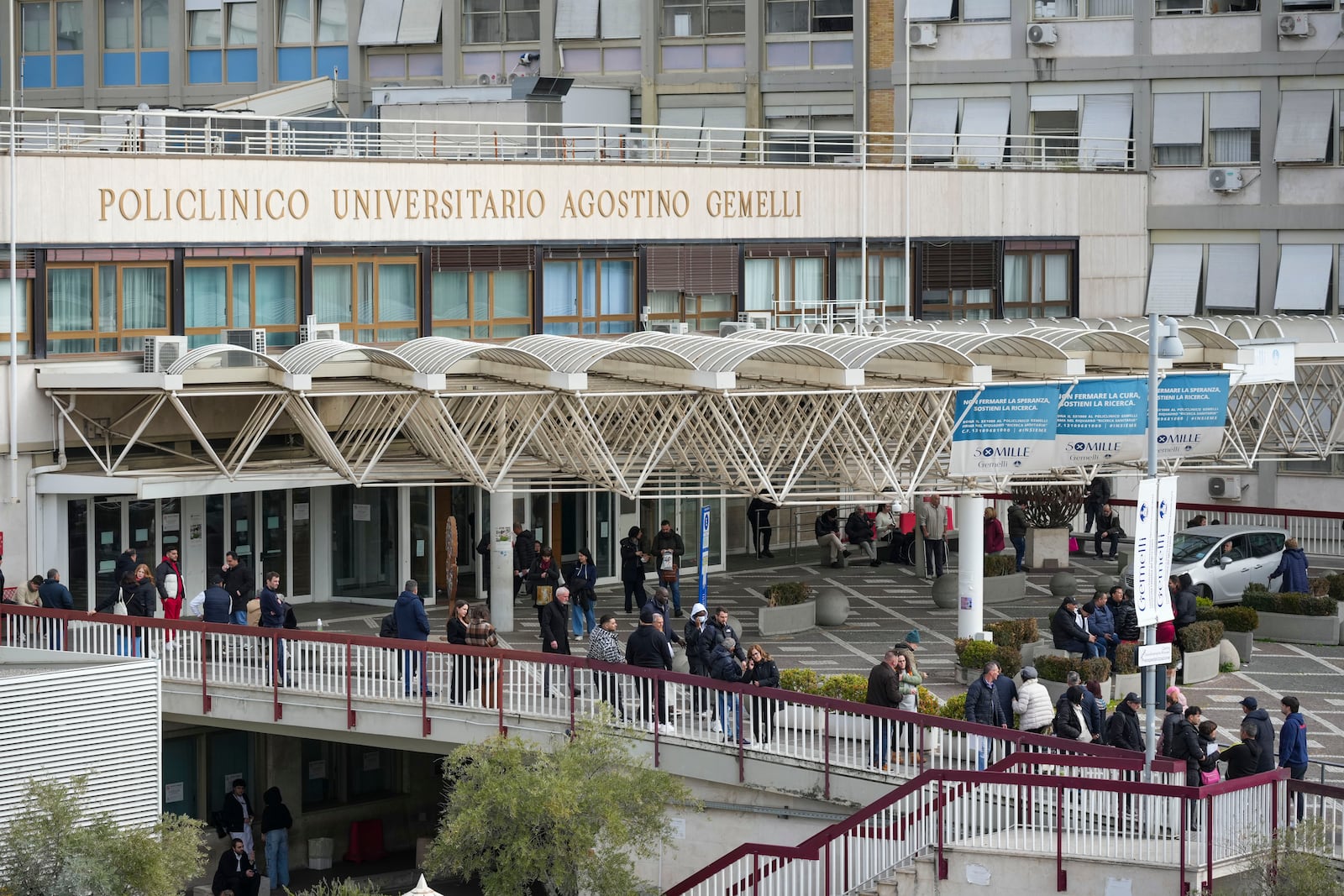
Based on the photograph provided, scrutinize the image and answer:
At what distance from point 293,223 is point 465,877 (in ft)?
46.4

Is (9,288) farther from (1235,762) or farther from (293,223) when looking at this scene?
(1235,762)

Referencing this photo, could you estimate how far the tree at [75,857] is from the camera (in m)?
19.8

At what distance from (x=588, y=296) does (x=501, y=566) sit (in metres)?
6.31

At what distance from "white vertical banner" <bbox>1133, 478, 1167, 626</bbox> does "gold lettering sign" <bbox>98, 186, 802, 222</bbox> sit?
1639 cm

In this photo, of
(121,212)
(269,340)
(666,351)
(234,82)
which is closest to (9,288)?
(121,212)

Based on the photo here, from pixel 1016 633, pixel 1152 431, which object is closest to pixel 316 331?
pixel 1016 633

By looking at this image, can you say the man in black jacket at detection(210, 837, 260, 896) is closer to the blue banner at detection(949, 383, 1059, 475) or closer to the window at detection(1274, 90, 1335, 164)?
the blue banner at detection(949, 383, 1059, 475)

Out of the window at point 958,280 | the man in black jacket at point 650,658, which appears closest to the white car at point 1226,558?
the window at point 958,280

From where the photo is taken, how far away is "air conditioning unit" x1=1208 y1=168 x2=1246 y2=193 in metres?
44.9

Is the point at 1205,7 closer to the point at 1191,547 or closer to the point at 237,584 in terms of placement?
the point at 1191,547

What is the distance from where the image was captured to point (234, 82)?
51938 millimetres

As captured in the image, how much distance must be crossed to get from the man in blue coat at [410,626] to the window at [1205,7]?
2595 centimetres

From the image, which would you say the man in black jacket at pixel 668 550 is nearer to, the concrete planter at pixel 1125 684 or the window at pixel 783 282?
the window at pixel 783 282

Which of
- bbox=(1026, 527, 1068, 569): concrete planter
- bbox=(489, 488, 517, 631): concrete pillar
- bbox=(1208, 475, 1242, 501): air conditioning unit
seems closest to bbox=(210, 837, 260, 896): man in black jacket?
bbox=(489, 488, 517, 631): concrete pillar
